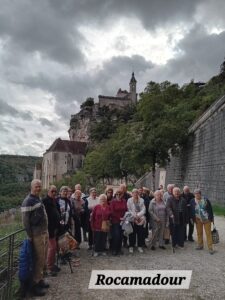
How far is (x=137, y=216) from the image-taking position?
34.6 ft

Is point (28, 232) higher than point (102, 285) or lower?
higher

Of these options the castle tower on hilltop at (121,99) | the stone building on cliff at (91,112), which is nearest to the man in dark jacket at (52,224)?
the stone building on cliff at (91,112)

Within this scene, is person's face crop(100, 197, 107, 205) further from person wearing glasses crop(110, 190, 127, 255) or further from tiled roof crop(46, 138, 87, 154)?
tiled roof crop(46, 138, 87, 154)

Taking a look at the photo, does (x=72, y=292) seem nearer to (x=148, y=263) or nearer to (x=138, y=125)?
(x=148, y=263)

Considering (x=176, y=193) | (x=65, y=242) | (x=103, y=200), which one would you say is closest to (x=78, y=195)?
(x=103, y=200)

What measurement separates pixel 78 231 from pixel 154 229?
6.95ft

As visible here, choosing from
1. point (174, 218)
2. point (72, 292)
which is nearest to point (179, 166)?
point (174, 218)

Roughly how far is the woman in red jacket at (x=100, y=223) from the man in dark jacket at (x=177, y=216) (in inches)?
77.7

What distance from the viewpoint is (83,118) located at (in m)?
103

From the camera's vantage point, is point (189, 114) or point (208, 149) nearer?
point (208, 149)

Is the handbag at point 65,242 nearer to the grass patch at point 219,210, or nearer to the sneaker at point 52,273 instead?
the sneaker at point 52,273

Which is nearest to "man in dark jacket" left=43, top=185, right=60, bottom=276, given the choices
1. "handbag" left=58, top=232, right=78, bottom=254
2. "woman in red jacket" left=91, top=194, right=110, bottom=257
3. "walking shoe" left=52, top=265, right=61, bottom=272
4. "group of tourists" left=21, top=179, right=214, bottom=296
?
"walking shoe" left=52, top=265, right=61, bottom=272

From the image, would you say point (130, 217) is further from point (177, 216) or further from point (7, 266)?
point (7, 266)

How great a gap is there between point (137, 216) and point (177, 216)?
1.39m
